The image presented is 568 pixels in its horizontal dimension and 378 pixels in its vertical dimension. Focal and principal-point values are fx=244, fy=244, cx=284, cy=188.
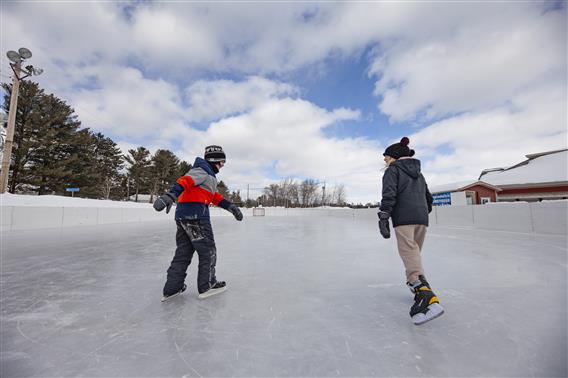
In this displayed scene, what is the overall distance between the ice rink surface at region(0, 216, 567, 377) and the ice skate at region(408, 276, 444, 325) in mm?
67

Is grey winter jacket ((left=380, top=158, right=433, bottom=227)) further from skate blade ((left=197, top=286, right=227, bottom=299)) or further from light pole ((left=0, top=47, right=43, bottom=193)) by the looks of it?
light pole ((left=0, top=47, right=43, bottom=193))

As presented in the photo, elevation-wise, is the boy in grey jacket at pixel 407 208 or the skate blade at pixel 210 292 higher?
the boy in grey jacket at pixel 407 208

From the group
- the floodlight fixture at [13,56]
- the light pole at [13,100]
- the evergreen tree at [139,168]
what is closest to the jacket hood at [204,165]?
the light pole at [13,100]

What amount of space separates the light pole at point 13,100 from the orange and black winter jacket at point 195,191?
40.3 feet

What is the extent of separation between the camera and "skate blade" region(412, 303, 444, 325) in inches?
63.7

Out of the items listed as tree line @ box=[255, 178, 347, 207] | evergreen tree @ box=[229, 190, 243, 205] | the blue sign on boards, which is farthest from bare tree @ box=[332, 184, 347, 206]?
the blue sign on boards

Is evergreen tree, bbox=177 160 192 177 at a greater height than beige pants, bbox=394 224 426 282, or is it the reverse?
evergreen tree, bbox=177 160 192 177

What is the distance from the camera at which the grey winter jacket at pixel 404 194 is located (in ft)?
6.37

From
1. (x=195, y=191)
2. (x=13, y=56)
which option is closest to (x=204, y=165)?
(x=195, y=191)

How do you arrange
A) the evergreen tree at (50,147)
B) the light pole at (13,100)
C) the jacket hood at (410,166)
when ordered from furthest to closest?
the evergreen tree at (50,147) < the light pole at (13,100) < the jacket hood at (410,166)

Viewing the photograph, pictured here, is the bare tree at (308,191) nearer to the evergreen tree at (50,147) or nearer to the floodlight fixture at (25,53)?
the evergreen tree at (50,147)

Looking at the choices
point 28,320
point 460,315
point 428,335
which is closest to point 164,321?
point 28,320

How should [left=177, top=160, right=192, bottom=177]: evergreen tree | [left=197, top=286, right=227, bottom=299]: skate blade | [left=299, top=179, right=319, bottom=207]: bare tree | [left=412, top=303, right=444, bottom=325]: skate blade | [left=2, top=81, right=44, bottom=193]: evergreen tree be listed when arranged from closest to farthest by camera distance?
1. [left=412, top=303, right=444, bottom=325]: skate blade
2. [left=197, top=286, right=227, bottom=299]: skate blade
3. [left=2, top=81, right=44, bottom=193]: evergreen tree
4. [left=177, top=160, right=192, bottom=177]: evergreen tree
5. [left=299, top=179, right=319, bottom=207]: bare tree

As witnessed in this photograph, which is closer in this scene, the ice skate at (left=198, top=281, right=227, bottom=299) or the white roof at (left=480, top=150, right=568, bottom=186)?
the ice skate at (left=198, top=281, right=227, bottom=299)
